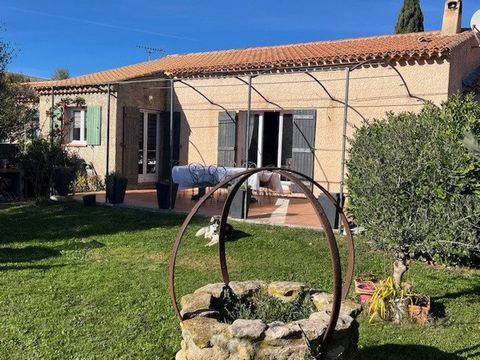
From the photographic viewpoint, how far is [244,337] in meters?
2.94

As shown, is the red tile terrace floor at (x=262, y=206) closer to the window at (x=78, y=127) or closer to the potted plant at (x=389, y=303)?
the window at (x=78, y=127)

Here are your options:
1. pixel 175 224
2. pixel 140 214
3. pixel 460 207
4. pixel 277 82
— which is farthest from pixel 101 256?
pixel 277 82

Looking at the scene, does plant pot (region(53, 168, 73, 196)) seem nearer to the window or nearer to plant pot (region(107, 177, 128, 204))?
plant pot (region(107, 177, 128, 204))

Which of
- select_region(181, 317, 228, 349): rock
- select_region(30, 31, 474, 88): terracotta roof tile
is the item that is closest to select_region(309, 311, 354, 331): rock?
select_region(181, 317, 228, 349): rock

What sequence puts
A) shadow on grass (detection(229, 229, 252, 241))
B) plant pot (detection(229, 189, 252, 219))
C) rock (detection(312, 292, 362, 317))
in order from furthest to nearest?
plant pot (detection(229, 189, 252, 219)) < shadow on grass (detection(229, 229, 252, 241)) < rock (detection(312, 292, 362, 317))

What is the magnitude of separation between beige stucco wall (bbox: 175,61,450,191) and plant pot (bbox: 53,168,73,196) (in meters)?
3.83

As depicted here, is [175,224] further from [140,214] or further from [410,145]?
[410,145]

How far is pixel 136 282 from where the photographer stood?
591cm

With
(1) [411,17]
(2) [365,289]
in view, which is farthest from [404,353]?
(1) [411,17]

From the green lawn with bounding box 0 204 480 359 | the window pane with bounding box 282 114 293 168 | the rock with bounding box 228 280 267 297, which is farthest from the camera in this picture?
the window pane with bounding box 282 114 293 168

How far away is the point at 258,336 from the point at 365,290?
8.76 ft

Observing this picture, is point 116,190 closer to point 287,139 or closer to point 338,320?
point 287,139

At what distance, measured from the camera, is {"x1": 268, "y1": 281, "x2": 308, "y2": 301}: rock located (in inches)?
152

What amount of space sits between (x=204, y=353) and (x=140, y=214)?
724 centimetres
